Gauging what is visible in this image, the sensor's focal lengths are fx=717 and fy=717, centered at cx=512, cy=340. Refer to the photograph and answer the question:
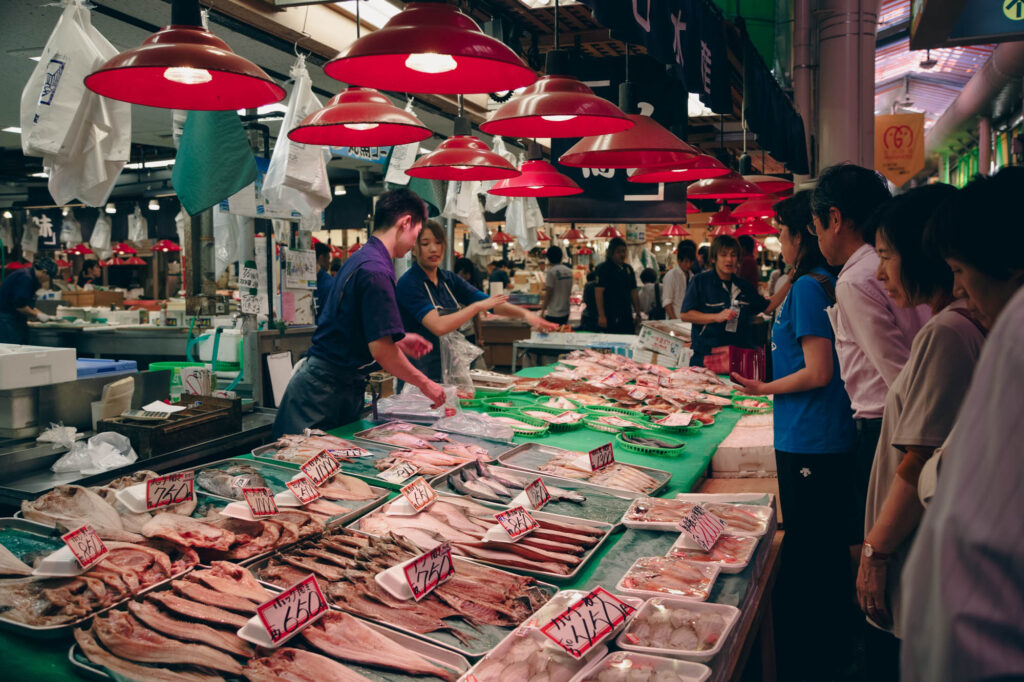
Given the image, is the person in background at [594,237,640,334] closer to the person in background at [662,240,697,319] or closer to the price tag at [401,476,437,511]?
the person in background at [662,240,697,319]

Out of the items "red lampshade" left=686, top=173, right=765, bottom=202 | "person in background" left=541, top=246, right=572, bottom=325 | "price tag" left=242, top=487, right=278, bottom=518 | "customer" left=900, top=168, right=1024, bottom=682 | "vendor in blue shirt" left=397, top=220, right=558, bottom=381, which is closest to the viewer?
"customer" left=900, top=168, right=1024, bottom=682

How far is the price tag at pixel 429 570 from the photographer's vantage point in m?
2.03

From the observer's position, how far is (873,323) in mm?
2875

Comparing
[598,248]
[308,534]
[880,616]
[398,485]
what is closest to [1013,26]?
[880,616]

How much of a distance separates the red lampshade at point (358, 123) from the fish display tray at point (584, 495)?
152 cm

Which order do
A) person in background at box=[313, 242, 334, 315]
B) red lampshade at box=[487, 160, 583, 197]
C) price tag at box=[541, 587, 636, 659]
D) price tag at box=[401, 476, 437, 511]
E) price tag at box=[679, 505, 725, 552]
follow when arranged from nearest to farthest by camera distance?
price tag at box=[541, 587, 636, 659] → price tag at box=[679, 505, 725, 552] → price tag at box=[401, 476, 437, 511] → red lampshade at box=[487, 160, 583, 197] → person in background at box=[313, 242, 334, 315]

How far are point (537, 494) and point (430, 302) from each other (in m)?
2.40

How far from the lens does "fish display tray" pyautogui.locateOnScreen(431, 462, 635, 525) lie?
2.85 meters

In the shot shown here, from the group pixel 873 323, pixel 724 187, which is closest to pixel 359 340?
pixel 873 323

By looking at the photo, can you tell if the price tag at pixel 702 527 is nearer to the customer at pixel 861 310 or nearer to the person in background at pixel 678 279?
the customer at pixel 861 310

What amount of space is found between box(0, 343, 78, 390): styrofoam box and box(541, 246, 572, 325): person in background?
8857mm

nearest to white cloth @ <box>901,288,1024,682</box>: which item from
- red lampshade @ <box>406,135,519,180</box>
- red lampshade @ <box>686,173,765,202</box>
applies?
red lampshade @ <box>406,135,519,180</box>

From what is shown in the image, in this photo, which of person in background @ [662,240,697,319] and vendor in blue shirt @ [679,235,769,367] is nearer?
vendor in blue shirt @ [679,235,769,367]

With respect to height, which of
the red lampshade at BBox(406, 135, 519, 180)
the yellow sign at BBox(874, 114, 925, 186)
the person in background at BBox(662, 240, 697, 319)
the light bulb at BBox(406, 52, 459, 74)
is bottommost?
the person in background at BBox(662, 240, 697, 319)
